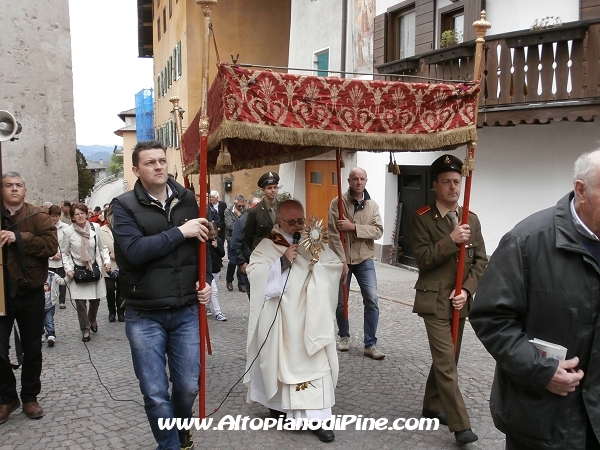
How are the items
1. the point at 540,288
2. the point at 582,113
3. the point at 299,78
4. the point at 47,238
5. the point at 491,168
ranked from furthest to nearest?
the point at 491,168 → the point at 582,113 → the point at 47,238 → the point at 299,78 → the point at 540,288

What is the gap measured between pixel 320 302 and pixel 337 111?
55.1 inches

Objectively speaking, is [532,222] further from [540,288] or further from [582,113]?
[582,113]

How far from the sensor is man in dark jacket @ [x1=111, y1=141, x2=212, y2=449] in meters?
3.74

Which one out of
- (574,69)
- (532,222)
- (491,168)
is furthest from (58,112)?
(532,222)

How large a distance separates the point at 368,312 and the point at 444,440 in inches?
87.0

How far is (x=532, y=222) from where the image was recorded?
2.66m

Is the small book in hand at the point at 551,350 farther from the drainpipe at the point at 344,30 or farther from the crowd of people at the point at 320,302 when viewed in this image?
the drainpipe at the point at 344,30

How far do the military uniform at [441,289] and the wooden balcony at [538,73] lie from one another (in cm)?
497

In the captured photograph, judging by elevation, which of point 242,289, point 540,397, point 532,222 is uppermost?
point 532,222

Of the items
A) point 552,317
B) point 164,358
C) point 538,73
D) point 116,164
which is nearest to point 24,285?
point 164,358

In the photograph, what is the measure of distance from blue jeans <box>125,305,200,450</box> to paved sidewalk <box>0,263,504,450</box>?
56cm

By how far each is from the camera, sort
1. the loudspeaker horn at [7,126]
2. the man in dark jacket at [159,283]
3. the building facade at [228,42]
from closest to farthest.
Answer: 1. the man in dark jacket at [159,283]
2. the loudspeaker horn at [7,126]
3. the building facade at [228,42]

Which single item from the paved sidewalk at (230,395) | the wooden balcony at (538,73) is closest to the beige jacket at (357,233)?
the paved sidewalk at (230,395)

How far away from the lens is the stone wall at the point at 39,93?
19.5m
